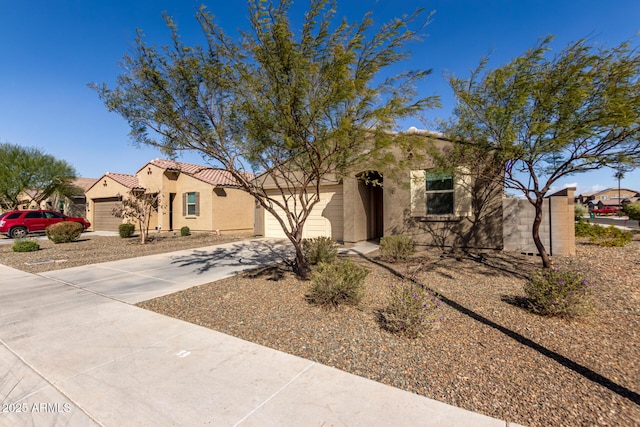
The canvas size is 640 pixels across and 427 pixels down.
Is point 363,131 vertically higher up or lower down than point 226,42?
lower down

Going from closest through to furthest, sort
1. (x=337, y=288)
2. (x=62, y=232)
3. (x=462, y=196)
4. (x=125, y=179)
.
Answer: (x=337, y=288) → (x=462, y=196) → (x=62, y=232) → (x=125, y=179)

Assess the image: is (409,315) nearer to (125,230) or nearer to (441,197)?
(441,197)

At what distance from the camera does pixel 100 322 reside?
15.5ft

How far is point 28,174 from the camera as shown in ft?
73.6

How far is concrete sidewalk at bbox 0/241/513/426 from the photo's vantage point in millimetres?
2549

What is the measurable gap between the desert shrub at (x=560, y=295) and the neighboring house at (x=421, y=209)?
3932 millimetres

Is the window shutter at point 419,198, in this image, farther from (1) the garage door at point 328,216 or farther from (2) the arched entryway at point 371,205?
(1) the garage door at point 328,216

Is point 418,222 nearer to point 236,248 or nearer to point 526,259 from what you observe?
point 526,259

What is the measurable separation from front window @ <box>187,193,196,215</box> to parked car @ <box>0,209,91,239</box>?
307 inches

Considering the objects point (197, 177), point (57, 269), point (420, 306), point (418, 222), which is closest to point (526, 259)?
point (418, 222)

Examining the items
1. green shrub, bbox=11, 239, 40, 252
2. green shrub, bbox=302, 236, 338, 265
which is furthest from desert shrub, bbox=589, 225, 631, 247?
green shrub, bbox=11, 239, 40, 252

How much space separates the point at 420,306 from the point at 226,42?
17.5 ft

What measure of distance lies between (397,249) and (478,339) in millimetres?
4753

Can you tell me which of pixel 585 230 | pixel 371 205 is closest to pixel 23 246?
pixel 371 205
